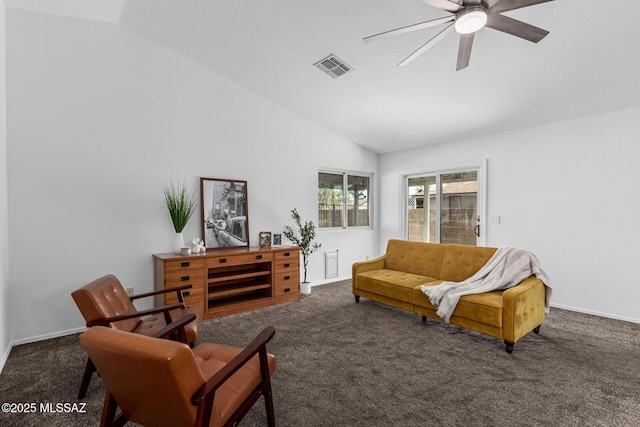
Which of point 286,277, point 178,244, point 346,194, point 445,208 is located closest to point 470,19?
point 286,277

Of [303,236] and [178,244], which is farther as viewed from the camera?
[303,236]

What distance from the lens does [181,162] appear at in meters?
4.01

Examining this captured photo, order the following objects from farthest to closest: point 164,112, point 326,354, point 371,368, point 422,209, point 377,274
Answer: point 422,209, point 377,274, point 164,112, point 326,354, point 371,368

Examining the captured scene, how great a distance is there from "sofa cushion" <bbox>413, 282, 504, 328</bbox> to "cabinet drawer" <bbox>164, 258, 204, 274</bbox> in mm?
2833

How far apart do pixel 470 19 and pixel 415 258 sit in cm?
289

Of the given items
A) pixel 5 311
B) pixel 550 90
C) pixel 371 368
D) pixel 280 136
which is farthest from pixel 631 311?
pixel 5 311

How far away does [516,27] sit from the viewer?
212cm

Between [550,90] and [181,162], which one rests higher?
[550,90]

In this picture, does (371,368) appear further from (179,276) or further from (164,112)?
(164,112)

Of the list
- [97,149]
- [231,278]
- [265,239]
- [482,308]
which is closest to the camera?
[482,308]

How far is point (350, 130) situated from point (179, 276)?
11.6 ft

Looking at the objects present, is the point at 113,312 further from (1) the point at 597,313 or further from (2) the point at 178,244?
(1) the point at 597,313

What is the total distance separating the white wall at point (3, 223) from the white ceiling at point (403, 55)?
2.20 ft

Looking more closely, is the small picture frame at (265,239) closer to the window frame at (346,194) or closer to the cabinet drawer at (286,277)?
the cabinet drawer at (286,277)
